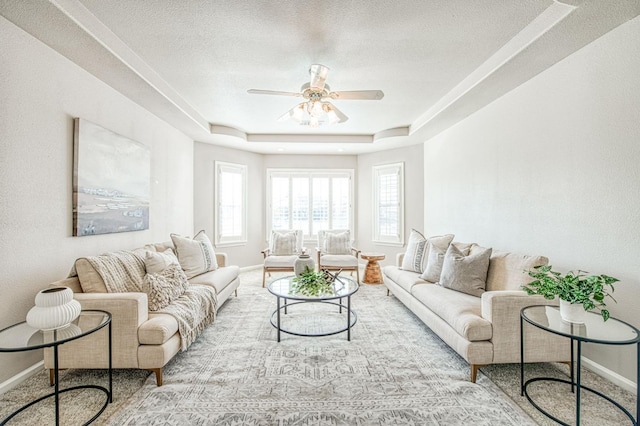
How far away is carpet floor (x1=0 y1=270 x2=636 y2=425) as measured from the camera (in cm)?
182

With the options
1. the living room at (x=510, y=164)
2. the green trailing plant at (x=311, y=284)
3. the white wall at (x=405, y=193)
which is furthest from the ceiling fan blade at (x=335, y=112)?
the white wall at (x=405, y=193)

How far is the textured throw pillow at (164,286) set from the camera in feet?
8.13

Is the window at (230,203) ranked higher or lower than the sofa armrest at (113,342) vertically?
higher

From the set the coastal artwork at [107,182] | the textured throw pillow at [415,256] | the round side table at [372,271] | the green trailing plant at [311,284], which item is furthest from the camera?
the round side table at [372,271]

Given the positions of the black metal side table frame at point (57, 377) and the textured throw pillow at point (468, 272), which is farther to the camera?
the textured throw pillow at point (468, 272)

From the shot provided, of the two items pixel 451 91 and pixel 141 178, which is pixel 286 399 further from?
pixel 451 91

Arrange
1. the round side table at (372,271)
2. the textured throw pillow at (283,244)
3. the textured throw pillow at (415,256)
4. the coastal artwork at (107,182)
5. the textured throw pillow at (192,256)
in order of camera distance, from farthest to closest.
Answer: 1. the textured throw pillow at (283,244)
2. the round side table at (372,271)
3. the textured throw pillow at (415,256)
4. the textured throw pillow at (192,256)
5. the coastal artwork at (107,182)

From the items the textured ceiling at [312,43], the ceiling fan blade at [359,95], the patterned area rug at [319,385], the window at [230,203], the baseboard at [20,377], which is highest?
the textured ceiling at [312,43]


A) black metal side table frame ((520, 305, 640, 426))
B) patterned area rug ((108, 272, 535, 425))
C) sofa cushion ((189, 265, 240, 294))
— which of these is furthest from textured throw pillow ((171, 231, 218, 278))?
black metal side table frame ((520, 305, 640, 426))

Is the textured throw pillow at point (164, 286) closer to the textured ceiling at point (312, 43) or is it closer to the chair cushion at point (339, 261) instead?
the textured ceiling at point (312, 43)

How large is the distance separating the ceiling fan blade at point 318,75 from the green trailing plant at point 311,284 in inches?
74.6

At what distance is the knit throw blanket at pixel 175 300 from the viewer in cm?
239

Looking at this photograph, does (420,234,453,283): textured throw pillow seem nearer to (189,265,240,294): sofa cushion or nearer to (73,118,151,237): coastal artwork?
(189,265,240,294): sofa cushion

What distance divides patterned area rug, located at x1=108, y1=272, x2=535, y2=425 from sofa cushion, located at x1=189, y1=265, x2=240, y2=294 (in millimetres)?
493
